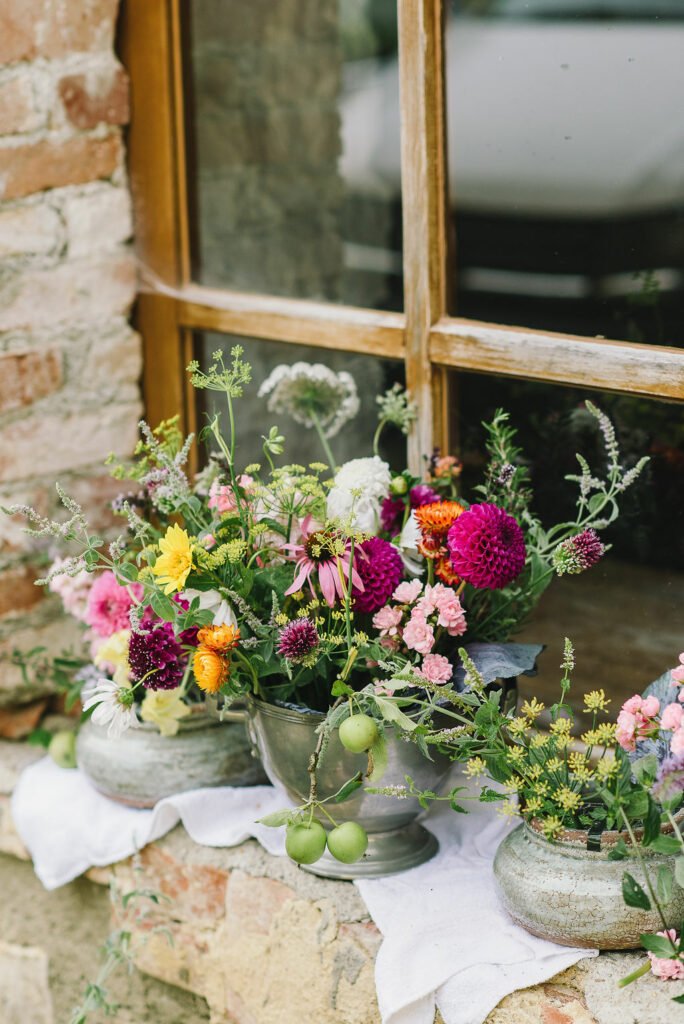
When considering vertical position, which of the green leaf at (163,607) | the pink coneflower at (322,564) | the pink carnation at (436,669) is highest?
the pink coneflower at (322,564)

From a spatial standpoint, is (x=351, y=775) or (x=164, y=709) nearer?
(x=351, y=775)

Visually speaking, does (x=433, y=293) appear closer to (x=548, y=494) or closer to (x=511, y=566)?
(x=548, y=494)

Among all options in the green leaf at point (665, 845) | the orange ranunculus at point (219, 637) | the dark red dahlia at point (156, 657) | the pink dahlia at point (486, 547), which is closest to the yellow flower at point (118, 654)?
the dark red dahlia at point (156, 657)

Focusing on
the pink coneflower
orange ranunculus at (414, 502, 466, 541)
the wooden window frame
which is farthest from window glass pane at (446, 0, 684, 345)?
the pink coneflower

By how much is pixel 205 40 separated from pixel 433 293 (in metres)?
0.67

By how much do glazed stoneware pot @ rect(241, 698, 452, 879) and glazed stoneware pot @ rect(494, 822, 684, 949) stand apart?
0.57 feet

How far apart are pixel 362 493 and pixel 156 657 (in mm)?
303

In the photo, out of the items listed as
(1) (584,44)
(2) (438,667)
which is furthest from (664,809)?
(1) (584,44)

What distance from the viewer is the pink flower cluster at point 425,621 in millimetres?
1237

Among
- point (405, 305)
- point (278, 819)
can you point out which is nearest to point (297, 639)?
point (278, 819)

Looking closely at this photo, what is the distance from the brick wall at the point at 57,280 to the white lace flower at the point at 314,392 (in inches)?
14.8

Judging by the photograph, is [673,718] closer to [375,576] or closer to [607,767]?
[607,767]

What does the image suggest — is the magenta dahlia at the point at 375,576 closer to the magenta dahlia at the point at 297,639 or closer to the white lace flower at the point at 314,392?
the magenta dahlia at the point at 297,639

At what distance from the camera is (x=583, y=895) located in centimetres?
115
